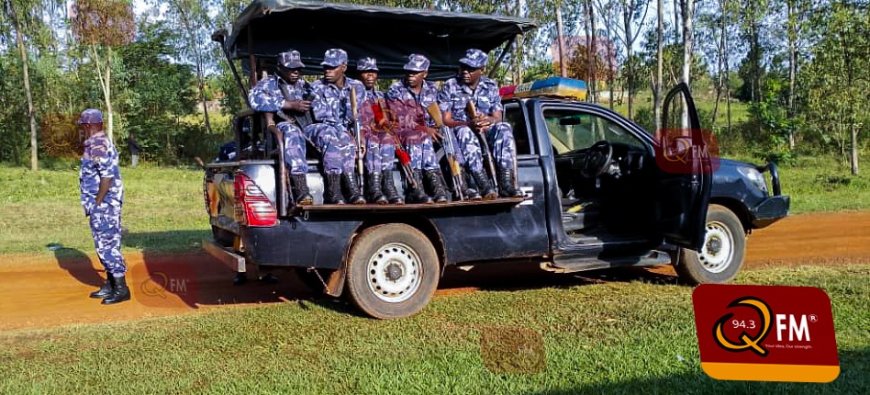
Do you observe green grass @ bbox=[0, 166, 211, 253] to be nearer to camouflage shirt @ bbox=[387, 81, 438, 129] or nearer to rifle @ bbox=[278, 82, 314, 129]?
rifle @ bbox=[278, 82, 314, 129]

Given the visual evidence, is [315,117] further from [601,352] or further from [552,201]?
[601,352]

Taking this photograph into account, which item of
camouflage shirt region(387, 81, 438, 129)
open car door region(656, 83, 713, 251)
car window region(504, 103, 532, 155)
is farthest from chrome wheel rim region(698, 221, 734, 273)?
camouflage shirt region(387, 81, 438, 129)

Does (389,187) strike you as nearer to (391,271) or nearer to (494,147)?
(391,271)

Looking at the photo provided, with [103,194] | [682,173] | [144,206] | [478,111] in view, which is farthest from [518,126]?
[144,206]

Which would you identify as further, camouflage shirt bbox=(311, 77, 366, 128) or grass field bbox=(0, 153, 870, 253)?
grass field bbox=(0, 153, 870, 253)

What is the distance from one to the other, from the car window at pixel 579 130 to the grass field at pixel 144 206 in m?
5.12

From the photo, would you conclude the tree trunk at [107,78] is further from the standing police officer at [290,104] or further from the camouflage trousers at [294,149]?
the camouflage trousers at [294,149]

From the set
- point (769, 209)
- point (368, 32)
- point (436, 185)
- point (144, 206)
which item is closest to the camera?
point (436, 185)

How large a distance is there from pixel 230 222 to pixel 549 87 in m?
3.10

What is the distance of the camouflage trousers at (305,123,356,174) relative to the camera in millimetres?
5703

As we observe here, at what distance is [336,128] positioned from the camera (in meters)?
5.86

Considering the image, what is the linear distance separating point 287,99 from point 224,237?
137 cm

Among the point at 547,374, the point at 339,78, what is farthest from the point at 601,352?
the point at 339,78

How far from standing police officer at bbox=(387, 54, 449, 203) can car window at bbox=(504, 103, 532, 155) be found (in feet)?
2.35
